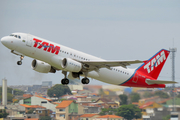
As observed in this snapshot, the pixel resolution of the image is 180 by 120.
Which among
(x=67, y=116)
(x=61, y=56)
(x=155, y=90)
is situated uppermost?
(x=61, y=56)

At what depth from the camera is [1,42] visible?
38281 millimetres

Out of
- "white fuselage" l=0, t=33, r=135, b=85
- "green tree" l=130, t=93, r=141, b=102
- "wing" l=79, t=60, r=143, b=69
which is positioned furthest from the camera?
"green tree" l=130, t=93, r=141, b=102

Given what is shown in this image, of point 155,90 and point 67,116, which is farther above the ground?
point 155,90

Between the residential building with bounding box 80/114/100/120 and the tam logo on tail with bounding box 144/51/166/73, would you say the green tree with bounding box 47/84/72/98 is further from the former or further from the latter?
the tam logo on tail with bounding box 144/51/166/73

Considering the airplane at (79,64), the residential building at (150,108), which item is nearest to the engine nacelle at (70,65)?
the airplane at (79,64)

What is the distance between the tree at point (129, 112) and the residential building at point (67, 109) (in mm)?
6166

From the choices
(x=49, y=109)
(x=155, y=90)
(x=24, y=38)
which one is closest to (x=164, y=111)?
(x=155, y=90)

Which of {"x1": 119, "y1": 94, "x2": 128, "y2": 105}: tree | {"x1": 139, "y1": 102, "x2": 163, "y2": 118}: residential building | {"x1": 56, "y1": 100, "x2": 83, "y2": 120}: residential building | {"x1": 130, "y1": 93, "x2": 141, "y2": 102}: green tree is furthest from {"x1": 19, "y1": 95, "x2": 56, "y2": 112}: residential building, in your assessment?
{"x1": 139, "y1": 102, "x2": 163, "y2": 118}: residential building

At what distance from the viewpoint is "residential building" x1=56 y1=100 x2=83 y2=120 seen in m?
55.4

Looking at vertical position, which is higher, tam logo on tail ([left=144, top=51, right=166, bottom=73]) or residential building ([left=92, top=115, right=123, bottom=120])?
tam logo on tail ([left=144, top=51, right=166, bottom=73])

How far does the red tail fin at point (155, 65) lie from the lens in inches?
1853

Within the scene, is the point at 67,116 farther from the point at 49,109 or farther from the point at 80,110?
the point at 49,109

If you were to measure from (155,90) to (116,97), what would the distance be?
515 cm

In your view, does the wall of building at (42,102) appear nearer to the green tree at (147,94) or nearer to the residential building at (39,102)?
the residential building at (39,102)
